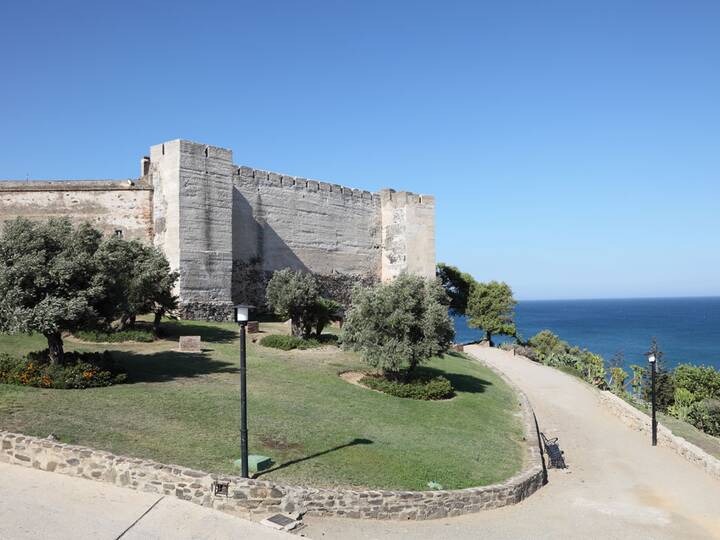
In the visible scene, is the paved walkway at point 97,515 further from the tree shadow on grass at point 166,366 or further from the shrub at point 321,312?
the shrub at point 321,312

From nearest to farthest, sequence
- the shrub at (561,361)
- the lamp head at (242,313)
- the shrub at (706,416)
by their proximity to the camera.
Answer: the lamp head at (242,313) < the shrub at (706,416) < the shrub at (561,361)

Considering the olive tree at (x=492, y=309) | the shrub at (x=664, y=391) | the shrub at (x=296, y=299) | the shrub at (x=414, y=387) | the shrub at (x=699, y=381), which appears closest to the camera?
the shrub at (x=414, y=387)

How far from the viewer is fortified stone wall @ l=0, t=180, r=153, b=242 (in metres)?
25.6

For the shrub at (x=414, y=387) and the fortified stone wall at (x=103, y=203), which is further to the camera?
the fortified stone wall at (x=103, y=203)

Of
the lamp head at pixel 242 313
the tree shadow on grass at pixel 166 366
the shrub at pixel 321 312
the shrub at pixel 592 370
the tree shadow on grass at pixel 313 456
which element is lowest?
the shrub at pixel 592 370

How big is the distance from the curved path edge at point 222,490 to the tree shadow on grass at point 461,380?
10.4 meters

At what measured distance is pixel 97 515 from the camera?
7.56 m

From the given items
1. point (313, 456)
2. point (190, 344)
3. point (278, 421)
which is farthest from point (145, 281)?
point (313, 456)

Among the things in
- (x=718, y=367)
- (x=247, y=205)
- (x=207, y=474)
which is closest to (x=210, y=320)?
(x=247, y=205)

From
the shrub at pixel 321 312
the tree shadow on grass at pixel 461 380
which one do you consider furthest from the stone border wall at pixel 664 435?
the shrub at pixel 321 312

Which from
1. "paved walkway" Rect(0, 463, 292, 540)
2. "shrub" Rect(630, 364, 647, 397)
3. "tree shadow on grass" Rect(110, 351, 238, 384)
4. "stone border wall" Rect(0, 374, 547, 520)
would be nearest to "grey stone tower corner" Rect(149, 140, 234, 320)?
"tree shadow on grass" Rect(110, 351, 238, 384)

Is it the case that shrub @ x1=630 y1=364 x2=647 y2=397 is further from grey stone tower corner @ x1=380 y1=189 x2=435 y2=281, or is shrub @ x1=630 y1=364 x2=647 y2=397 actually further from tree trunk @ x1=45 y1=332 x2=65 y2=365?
tree trunk @ x1=45 y1=332 x2=65 y2=365

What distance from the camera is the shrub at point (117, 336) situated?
722 inches

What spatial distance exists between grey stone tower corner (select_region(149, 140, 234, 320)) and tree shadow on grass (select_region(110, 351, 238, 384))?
7272mm
